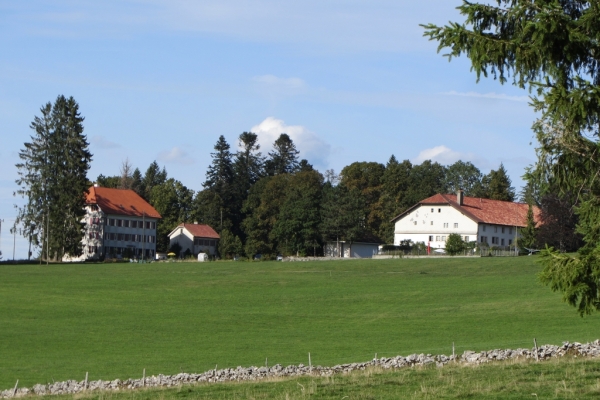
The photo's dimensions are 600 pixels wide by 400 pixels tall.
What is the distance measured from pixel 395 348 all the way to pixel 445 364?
1251cm

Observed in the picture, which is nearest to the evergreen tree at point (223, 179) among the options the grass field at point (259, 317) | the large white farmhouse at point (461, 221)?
the large white farmhouse at point (461, 221)

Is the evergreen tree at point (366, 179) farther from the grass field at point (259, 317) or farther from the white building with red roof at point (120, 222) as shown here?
the grass field at point (259, 317)

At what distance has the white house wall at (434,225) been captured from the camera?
4488 inches

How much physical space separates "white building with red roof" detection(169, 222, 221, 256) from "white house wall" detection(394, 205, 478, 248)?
3492 centimetres

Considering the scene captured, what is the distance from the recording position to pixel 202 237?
13812 centimetres

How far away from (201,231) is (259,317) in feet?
304

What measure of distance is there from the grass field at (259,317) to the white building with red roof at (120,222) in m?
51.2

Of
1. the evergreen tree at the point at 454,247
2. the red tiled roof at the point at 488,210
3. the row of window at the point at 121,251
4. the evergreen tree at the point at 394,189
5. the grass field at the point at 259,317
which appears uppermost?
the evergreen tree at the point at 394,189

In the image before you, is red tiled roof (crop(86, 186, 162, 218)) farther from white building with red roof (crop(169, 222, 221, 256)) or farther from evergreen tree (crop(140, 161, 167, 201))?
evergreen tree (crop(140, 161, 167, 201))

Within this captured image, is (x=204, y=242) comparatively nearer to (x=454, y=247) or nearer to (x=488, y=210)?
(x=488, y=210)

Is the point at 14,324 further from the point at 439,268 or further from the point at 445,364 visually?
the point at 439,268

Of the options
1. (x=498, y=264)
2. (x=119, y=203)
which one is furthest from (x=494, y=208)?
(x=119, y=203)

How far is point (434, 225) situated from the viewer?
386ft

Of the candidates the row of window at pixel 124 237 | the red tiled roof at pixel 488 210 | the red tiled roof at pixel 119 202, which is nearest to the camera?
the red tiled roof at pixel 488 210
